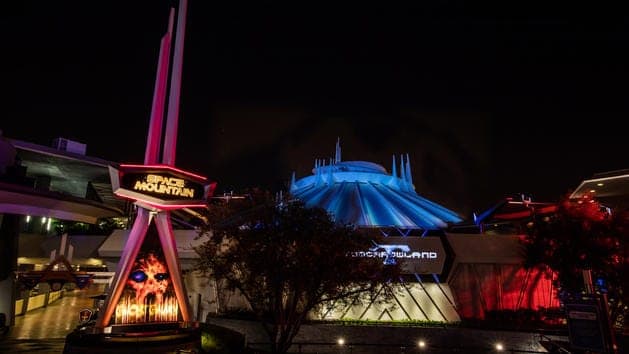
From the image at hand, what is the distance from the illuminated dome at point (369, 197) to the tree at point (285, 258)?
249 inches

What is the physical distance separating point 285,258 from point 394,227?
38.6ft

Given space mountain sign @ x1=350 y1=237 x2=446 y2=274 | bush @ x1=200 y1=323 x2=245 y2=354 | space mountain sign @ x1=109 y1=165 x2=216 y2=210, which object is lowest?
bush @ x1=200 y1=323 x2=245 y2=354

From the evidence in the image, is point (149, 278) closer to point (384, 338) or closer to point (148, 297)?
point (148, 297)

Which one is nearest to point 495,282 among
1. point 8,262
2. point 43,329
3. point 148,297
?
point 148,297

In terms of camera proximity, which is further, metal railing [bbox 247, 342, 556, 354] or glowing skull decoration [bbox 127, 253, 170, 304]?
metal railing [bbox 247, 342, 556, 354]

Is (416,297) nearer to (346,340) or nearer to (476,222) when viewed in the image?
(346,340)

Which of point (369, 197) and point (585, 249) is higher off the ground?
point (369, 197)

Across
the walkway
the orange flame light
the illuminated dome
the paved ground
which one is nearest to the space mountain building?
the illuminated dome

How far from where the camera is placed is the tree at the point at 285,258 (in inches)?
528

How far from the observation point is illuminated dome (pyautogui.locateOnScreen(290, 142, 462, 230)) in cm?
2531

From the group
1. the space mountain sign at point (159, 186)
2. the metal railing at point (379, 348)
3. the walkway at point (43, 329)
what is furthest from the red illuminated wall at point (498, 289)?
the walkway at point (43, 329)

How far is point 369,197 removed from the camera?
29422 mm

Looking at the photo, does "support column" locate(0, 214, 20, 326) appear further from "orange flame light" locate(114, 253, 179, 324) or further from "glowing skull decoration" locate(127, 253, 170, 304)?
"glowing skull decoration" locate(127, 253, 170, 304)

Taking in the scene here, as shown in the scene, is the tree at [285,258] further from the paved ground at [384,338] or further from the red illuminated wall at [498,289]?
the red illuminated wall at [498,289]
